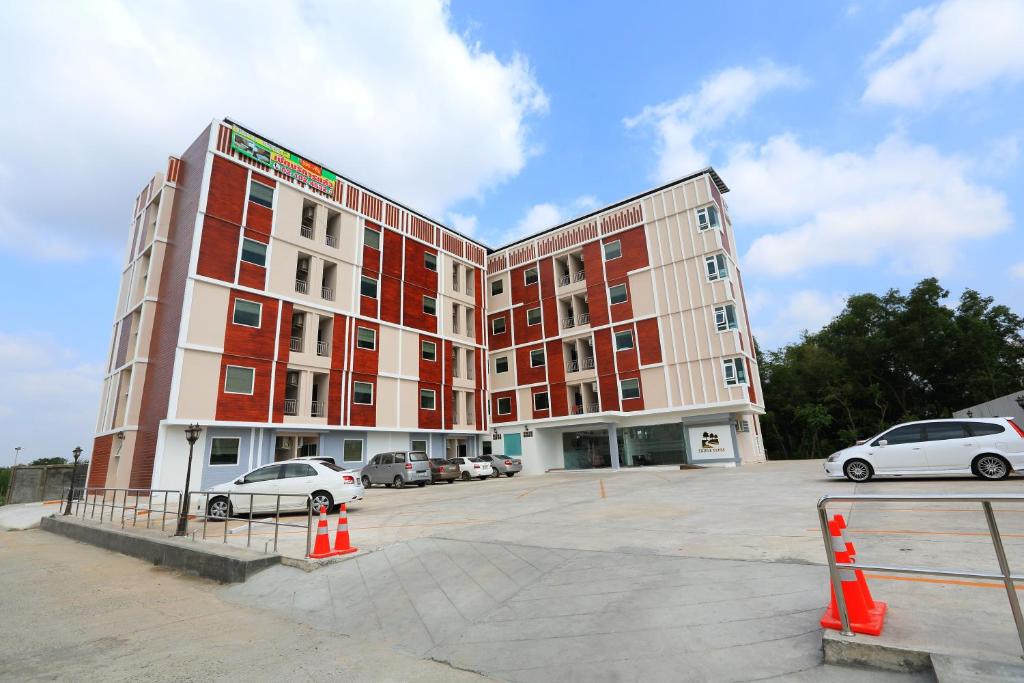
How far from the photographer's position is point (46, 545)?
45.8ft

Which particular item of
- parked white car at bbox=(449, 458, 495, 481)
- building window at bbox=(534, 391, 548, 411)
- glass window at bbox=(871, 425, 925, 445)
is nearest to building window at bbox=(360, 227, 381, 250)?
parked white car at bbox=(449, 458, 495, 481)

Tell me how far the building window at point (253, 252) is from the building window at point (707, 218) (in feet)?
83.7

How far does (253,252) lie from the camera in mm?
26578

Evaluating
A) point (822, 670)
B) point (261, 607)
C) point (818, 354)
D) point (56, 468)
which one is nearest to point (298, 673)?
point (261, 607)

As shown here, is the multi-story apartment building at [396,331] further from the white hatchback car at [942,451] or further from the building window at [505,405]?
the white hatchback car at [942,451]

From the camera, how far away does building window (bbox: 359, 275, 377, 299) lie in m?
31.6

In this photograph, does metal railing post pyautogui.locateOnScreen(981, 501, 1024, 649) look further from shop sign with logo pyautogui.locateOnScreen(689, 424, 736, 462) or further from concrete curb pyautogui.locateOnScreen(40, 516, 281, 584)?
shop sign with logo pyautogui.locateOnScreen(689, 424, 736, 462)

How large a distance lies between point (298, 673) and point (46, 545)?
568 inches

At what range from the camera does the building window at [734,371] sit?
29375 mm

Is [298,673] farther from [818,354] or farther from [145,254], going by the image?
[818,354]

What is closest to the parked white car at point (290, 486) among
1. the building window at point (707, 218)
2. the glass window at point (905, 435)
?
the glass window at point (905, 435)

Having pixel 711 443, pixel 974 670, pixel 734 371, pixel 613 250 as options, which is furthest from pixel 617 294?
pixel 974 670

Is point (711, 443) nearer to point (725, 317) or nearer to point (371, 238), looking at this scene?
point (725, 317)

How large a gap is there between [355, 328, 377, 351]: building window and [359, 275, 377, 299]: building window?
230cm
